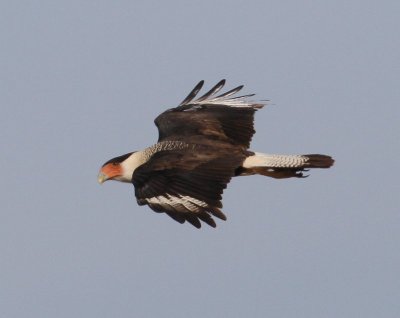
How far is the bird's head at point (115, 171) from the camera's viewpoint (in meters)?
13.9

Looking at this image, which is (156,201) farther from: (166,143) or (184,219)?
(166,143)

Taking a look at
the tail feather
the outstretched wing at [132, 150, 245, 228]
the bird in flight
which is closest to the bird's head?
the bird in flight

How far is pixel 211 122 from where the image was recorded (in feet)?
47.6

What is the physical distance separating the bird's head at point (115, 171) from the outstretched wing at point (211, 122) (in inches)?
25.2

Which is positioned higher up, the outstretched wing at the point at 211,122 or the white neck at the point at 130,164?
the outstretched wing at the point at 211,122

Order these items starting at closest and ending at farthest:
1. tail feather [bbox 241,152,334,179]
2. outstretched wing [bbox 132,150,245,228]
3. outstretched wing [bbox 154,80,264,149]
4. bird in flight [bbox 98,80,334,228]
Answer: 1. outstretched wing [bbox 132,150,245,228]
2. bird in flight [bbox 98,80,334,228]
3. tail feather [bbox 241,152,334,179]
4. outstretched wing [bbox 154,80,264,149]

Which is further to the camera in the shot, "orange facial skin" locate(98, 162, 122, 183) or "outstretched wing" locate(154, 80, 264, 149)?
"outstretched wing" locate(154, 80, 264, 149)

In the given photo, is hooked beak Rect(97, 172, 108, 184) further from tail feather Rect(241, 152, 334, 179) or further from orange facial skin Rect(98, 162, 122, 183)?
tail feather Rect(241, 152, 334, 179)

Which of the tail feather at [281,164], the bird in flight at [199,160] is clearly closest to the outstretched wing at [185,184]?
the bird in flight at [199,160]

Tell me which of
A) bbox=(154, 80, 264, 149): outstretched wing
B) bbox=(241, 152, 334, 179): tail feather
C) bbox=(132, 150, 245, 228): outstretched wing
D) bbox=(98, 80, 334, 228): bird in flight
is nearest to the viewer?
bbox=(132, 150, 245, 228): outstretched wing

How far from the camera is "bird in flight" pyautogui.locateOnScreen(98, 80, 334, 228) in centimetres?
1256

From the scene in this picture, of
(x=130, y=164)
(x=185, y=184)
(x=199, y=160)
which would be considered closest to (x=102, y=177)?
(x=130, y=164)

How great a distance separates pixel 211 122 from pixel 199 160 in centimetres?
139

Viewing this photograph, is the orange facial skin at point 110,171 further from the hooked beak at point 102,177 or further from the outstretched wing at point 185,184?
the outstretched wing at point 185,184
